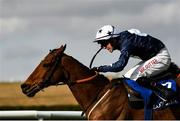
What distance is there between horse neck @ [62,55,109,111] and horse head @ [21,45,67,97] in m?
0.09

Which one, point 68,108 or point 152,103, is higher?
point 152,103

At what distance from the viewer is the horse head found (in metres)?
9.18

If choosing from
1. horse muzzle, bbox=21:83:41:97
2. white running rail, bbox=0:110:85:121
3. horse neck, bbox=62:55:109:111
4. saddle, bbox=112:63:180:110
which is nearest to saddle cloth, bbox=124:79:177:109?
saddle, bbox=112:63:180:110

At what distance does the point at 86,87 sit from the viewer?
925 centimetres

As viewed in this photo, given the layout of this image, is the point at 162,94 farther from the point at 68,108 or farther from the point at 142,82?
the point at 68,108

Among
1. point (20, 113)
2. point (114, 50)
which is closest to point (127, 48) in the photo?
point (114, 50)

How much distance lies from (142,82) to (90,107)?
2.32ft

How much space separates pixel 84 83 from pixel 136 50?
779 millimetres

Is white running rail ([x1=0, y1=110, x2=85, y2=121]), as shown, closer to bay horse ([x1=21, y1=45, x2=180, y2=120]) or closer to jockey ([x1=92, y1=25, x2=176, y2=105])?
bay horse ([x1=21, y1=45, x2=180, y2=120])

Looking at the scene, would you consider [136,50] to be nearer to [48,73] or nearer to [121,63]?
[121,63]

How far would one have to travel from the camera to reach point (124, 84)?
9133 mm

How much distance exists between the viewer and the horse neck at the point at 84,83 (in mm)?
9195

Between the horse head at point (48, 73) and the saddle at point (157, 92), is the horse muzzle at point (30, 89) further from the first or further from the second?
the saddle at point (157, 92)

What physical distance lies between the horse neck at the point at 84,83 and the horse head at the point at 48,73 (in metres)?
0.09
